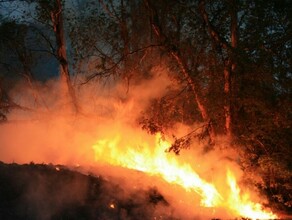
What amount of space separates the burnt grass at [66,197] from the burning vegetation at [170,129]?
2 cm

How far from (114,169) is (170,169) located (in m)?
1.86

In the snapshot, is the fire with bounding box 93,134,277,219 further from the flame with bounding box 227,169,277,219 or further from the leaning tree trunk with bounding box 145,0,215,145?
the leaning tree trunk with bounding box 145,0,215,145

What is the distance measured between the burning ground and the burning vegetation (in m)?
0.03

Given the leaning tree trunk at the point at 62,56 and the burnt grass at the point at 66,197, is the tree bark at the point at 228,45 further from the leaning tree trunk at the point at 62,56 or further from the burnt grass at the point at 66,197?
the leaning tree trunk at the point at 62,56

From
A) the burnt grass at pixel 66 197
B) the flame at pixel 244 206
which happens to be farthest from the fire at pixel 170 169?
the burnt grass at pixel 66 197

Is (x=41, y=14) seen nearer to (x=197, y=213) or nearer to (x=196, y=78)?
(x=196, y=78)

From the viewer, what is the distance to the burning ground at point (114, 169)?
8492 millimetres

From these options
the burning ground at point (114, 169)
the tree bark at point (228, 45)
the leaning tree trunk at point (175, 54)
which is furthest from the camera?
the leaning tree trunk at point (175, 54)

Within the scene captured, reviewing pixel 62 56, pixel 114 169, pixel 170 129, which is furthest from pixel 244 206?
pixel 62 56

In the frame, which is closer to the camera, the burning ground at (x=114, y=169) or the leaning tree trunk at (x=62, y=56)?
the burning ground at (x=114, y=169)

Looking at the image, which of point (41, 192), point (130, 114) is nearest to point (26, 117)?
point (130, 114)

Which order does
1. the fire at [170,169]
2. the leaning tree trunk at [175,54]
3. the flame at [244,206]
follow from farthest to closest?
1. the leaning tree trunk at [175,54]
2. the fire at [170,169]
3. the flame at [244,206]

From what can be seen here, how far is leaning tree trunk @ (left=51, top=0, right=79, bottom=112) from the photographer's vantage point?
16734 mm

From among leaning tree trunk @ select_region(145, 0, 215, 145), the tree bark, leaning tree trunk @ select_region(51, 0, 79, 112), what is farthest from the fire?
leaning tree trunk @ select_region(51, 0, 79, 112)
